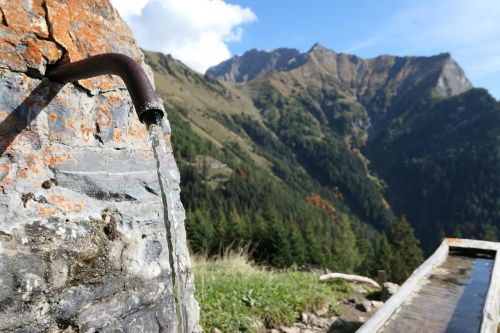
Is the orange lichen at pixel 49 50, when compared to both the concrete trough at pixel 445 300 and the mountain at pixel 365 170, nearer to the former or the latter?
the concrete trough at pixel 445 300

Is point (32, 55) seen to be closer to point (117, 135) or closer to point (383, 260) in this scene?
point (117, 135)

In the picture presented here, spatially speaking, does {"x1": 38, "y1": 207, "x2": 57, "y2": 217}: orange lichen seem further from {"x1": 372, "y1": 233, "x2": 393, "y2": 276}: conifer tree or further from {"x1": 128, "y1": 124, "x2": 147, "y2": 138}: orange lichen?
{"x1": 372, "y1": 233, "x2": 393, "y2": 276}: conifer tree

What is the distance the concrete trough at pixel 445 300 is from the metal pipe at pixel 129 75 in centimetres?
292

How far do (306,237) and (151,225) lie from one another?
35365mm

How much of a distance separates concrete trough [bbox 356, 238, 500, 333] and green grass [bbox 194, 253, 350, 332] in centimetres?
135

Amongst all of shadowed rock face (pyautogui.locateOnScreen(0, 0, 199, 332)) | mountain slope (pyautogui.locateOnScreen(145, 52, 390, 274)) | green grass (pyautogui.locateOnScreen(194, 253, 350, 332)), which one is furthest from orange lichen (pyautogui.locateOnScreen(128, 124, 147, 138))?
mountain slope (pyautogui.locateOnScreen(145, 52, 390, 274))

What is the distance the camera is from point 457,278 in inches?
231

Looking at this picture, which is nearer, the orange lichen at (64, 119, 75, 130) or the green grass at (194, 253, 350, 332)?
the orange lichen at (64, 119, 75, 130)

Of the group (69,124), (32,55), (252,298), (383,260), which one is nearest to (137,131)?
(69,124)

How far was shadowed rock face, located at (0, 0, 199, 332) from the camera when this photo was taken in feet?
6.02

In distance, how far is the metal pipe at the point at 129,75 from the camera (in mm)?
1601

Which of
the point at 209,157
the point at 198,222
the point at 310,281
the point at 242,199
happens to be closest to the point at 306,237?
the point at 198,222

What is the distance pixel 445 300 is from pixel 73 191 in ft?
15.3

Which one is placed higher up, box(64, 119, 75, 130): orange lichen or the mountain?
the mountain
